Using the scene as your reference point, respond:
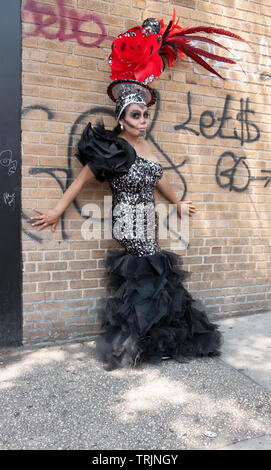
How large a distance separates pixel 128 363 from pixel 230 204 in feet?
6.87

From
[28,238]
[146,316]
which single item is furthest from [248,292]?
[28,238]

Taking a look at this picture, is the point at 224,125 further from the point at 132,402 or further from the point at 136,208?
the point at 132,402

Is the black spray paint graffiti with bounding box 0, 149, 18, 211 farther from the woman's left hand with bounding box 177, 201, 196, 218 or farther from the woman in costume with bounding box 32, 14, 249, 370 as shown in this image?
the woman's left hand with bounding box 177, 201, 196, 218

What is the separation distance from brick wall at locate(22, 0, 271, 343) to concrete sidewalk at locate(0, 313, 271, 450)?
0.57 metres

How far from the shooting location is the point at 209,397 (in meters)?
2.56

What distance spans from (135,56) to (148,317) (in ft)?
6.92

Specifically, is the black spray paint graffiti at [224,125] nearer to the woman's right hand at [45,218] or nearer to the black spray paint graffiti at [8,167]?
the woman's right hand at [45,218]

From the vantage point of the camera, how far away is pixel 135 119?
308 centimetres

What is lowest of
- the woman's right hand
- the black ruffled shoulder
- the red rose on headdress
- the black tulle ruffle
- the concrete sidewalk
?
the concrete sidewalk

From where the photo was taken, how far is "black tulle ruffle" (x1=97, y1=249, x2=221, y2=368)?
2982 millimetres

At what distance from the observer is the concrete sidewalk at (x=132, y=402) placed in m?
2.11

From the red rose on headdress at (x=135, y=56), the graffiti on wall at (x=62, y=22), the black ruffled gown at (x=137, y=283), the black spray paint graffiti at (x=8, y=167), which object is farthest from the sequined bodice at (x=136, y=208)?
the graffiti on wall at (x=62, y=22)

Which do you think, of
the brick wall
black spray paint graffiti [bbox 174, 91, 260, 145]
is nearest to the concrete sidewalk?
the brick wall

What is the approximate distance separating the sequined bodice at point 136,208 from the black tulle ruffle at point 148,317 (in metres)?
0.11
